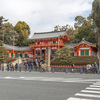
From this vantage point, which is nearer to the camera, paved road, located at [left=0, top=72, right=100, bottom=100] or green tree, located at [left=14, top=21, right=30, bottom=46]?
paved road, located at [left=0, top=72, right=100, bottom=100]

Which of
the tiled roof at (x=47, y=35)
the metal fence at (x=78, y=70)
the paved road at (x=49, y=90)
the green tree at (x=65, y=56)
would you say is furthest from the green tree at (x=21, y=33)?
the paved road at (x=49, y=90)

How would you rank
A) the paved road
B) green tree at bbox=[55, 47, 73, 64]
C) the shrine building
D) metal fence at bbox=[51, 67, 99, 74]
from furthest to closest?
1. the shrine building
2. green tree at bbox=[55, 47, 73, 64]
3. metal fence at bbox=[51, 67, 99, 74]
4. the paved road

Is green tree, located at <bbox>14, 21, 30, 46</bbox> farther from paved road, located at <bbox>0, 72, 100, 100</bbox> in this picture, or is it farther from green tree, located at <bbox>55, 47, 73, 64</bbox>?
paved road, located at <bbox>0, 72, 100, 100</bbox>

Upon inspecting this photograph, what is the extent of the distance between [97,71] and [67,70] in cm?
502

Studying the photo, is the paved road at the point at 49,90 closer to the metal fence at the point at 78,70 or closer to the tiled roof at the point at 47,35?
the metal fence at the point at 78,70

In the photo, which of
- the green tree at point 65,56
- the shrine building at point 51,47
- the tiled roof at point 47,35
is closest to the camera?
the green tree at point 65,56

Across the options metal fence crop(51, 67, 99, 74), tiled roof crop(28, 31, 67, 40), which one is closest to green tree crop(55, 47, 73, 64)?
metal fence crop(51, 67, 99, 74)

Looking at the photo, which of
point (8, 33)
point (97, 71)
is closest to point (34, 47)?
point (8, 33)

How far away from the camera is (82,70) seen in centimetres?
2339

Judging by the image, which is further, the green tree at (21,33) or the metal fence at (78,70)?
the green tree at (21,33)

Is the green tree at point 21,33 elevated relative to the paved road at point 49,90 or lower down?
elevated

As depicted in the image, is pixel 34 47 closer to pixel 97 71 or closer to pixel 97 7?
pixel 97 71

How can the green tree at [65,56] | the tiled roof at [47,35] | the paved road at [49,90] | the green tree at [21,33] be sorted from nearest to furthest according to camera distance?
the paved road at [49,90], the green tree at [65,56], the tiled roof at [47,35], the green tree at [21,33]

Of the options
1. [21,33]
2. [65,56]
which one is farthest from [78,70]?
[21,33]
